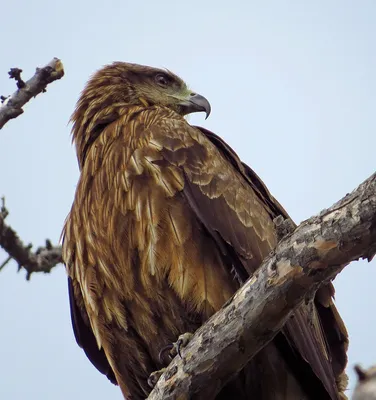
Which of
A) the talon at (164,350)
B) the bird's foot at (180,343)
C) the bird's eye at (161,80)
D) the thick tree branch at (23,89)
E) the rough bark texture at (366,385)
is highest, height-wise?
the bird's eye at (161,80)

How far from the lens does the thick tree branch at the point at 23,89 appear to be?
501cm

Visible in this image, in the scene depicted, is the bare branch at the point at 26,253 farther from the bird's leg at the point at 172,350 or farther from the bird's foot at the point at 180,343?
the bird's foot at the point at 180,343

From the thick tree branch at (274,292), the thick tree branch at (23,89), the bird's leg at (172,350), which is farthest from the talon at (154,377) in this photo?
the thick tree branch at (23,89)

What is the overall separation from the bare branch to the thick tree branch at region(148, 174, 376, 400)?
6.22 ft

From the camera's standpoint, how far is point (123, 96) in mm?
6645

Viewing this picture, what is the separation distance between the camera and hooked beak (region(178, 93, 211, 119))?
22.5 ft

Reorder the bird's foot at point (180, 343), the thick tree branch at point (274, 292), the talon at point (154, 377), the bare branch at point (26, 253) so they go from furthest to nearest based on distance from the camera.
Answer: the bare branch at point (26, 253) → the talon at point (154, 377) → the bird's foot at point (180, 343) → the thick tree branch at point (274, 292)

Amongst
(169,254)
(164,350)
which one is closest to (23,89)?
(169,254)

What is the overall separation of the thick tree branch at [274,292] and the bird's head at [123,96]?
2643mm

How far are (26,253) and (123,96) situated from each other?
5.31ft

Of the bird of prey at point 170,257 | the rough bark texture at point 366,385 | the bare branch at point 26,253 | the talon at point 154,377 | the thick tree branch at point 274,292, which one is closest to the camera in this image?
the rough bark texture at point 366,385

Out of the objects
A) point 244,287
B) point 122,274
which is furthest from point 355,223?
point 122,274

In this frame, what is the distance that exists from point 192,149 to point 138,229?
29.5 inches

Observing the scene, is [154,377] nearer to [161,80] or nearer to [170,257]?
[170,257]
